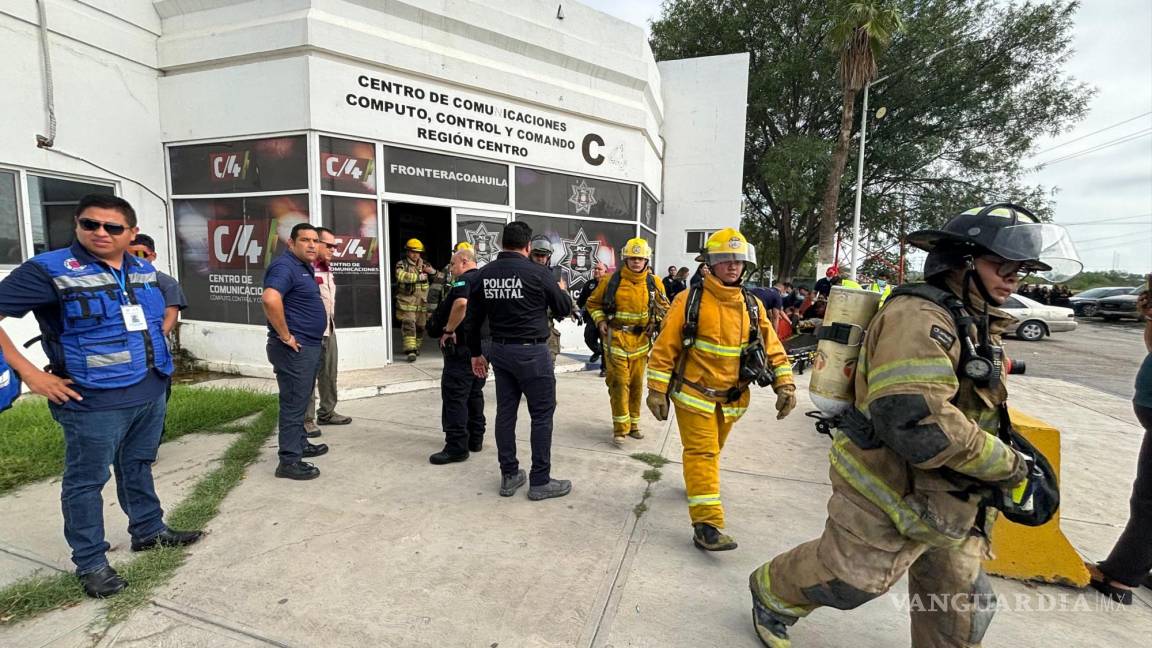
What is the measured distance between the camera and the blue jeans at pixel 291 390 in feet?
12.6

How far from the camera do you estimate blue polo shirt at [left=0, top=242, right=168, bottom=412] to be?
91.5 inches

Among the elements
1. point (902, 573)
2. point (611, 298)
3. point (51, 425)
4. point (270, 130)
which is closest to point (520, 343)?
point (611, 298)

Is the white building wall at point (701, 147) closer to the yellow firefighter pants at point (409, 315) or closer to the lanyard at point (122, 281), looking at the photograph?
the yellow firefighter pants at point (409, 315)

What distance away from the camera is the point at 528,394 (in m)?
3.63

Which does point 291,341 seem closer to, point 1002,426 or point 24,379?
point 24,379

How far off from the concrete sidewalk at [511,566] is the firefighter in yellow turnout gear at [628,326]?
1.44 ft

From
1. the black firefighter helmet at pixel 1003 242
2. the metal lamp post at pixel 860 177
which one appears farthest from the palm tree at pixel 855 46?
the black firefighter helmet at pixel 1003 242

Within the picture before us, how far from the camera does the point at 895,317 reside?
1812mm

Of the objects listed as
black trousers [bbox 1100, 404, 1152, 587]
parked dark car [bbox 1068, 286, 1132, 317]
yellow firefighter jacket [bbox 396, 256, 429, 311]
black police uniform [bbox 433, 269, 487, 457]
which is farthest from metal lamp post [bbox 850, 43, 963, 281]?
black police uniform [bbox 433, 269, 487, 457]

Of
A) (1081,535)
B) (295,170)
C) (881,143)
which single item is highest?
(881,143)

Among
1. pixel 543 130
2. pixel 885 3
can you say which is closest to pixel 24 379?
pixel 543 130

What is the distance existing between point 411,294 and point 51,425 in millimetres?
4660

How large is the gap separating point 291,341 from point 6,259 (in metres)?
5.36

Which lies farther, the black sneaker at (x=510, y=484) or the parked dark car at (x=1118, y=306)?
the parked dark car at (x=1118, y=306)
